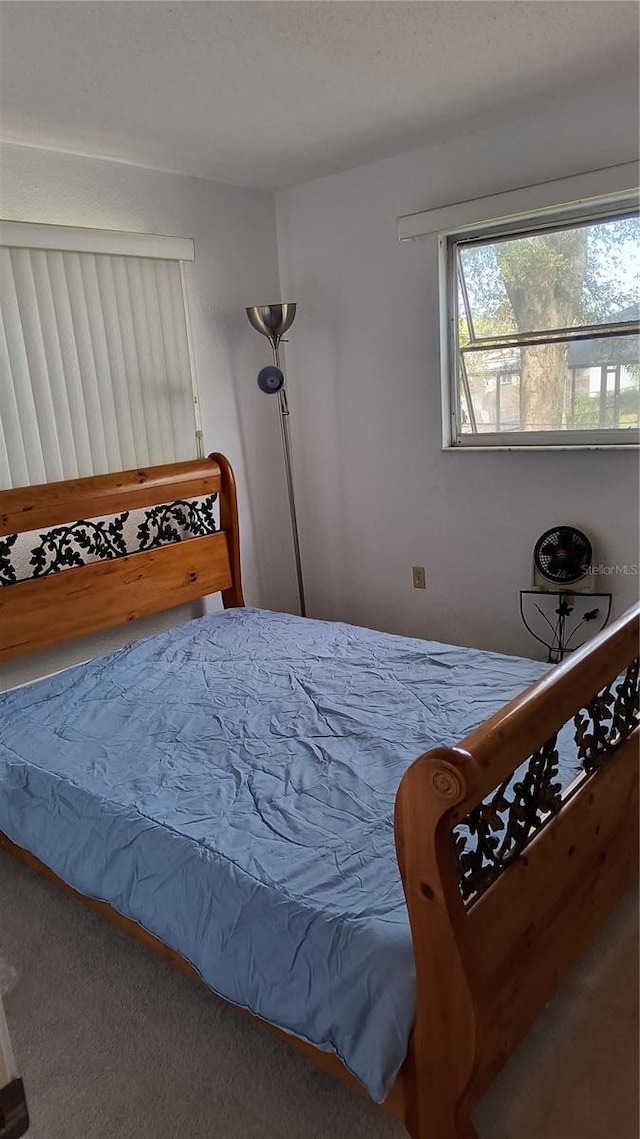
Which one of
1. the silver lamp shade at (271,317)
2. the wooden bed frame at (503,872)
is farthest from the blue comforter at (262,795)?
the silver lamp shade at (271,317)

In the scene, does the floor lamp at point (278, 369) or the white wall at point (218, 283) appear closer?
the white wall at point (218, 283)

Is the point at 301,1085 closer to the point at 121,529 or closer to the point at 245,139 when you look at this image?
the point at 121,529

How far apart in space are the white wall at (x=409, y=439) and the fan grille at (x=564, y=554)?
0.07 meters

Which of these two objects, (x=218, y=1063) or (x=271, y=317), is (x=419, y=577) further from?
(x=218, y=1063)

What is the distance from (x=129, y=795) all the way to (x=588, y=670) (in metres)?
1.21

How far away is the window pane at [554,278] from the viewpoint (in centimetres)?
282

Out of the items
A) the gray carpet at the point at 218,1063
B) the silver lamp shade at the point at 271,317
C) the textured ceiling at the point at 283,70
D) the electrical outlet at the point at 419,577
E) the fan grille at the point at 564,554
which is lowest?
the gray carpet at the point at 218,1063

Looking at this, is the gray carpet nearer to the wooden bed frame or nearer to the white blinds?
the wooden bed frame

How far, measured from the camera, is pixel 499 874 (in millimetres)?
1430

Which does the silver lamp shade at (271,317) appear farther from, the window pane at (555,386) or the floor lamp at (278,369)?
the window pane at (555,386)

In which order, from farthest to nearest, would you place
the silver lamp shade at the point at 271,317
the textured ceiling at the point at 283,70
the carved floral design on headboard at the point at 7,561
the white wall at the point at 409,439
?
the silver lamp shade at the point at 271,317 → the white wall at the point at 409,439 → the carved floral design on headboard at the point at 7,561 → the textured ceiling at the point at 283,70

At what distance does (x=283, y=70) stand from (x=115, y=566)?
1.81 m

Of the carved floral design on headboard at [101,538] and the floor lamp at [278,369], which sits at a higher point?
the floor lamp at [278,369]

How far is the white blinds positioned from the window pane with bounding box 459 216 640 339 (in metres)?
1.30
